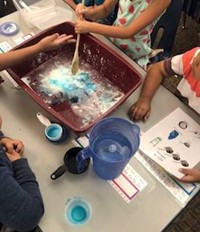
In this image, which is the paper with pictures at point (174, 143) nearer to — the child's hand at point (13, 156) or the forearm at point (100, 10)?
the child's hand at point (13, 156)

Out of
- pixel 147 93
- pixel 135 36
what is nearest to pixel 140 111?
pixel 147 93

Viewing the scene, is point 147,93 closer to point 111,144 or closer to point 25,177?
point 111,144

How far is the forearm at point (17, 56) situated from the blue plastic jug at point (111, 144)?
0.35 meters

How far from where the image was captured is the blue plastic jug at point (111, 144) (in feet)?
2.81

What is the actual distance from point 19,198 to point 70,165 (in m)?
0.19

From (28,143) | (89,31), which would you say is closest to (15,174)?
(28,143)

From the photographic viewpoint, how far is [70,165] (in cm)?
94

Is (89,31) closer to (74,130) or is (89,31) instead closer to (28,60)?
(28,60)

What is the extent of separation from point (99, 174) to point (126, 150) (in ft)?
0.36

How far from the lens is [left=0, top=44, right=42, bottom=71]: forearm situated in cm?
102

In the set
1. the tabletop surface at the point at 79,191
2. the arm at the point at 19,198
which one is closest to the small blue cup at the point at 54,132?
the tabletop surface at the point at 79,191

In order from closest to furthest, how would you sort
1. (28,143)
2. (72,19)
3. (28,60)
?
(28,143) → (28,60) → (72,19)

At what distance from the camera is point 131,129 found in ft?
2.89

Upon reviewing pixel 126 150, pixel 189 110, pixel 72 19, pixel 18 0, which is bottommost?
pixel 189 110
